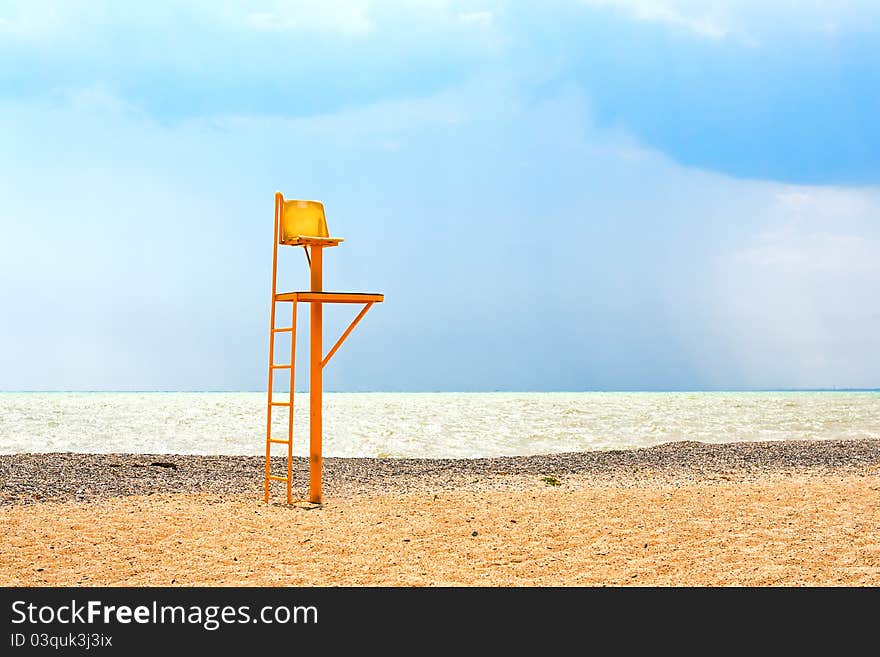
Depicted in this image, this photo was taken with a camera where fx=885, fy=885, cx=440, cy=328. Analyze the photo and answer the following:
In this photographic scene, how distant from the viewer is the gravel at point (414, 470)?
11.9 m

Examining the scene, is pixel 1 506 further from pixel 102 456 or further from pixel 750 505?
pixel 750 505

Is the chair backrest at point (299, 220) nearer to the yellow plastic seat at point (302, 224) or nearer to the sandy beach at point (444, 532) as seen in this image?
the yellow plastic seat at point (302, 224)

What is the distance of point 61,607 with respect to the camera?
228 inches

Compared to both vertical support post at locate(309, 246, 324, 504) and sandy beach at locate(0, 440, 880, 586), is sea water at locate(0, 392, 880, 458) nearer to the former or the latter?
sandy beach at locate(0, 440, 880, 586)

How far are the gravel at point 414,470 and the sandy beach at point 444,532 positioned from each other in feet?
0.33

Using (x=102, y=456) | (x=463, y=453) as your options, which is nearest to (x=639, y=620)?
(x=102, y=456)

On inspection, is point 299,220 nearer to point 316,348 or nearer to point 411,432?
point 316,348

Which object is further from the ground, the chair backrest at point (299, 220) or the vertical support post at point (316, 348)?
the chair backrest at point (299, 220)

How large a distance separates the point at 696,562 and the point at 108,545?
5.17 meters

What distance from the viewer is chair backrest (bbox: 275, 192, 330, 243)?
9.71 m

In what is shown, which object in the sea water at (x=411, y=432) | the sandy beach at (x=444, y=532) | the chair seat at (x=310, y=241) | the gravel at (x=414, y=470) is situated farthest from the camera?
the sea water at (x=411, y=432)

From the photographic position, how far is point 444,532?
27.7 feet

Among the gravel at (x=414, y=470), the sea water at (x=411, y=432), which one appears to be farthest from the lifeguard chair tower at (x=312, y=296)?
the sea water at (x=411, y=432)

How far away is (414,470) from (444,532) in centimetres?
677
